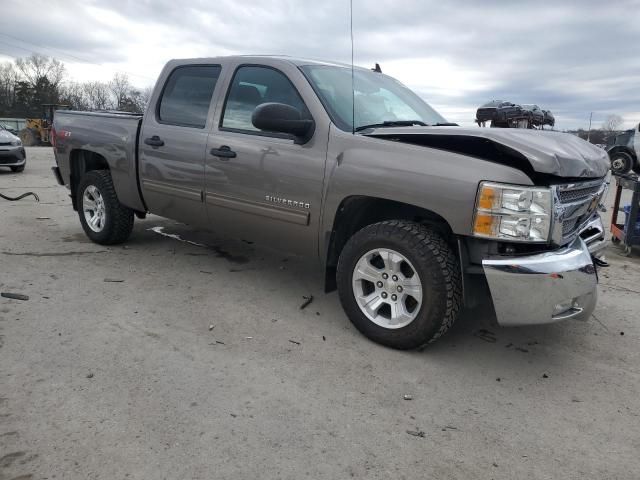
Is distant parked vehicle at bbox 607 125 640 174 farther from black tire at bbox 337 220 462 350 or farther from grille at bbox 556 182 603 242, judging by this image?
black tire at bbox 337 220 462 350

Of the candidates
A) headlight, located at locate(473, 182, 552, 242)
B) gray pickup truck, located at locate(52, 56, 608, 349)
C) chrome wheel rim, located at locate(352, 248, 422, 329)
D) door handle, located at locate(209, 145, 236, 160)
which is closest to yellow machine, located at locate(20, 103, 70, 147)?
gray pickup truck, located at locate(52, 56, 608, 349)

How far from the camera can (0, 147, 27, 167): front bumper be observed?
12164 mm

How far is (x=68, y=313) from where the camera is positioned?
3.67 m

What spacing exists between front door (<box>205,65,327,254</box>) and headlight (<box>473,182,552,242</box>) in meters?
1.19

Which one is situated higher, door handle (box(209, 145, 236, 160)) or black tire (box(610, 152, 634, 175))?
black tire (box(610, 152, 634, 175))

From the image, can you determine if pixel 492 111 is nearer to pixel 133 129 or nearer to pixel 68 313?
pixel 133 129

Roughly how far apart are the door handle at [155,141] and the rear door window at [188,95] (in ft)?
0.60

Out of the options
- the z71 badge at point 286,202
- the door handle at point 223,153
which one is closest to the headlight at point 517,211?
the z71 badge at point 286,202

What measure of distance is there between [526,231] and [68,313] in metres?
3.13

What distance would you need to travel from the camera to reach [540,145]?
9.45 ft

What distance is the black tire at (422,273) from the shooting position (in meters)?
3.02

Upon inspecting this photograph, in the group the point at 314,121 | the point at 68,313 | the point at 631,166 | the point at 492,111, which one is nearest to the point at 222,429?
the point at 68,313

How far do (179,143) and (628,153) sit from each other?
13295 mm

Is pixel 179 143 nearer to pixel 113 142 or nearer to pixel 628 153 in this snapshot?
pixel 113 142
